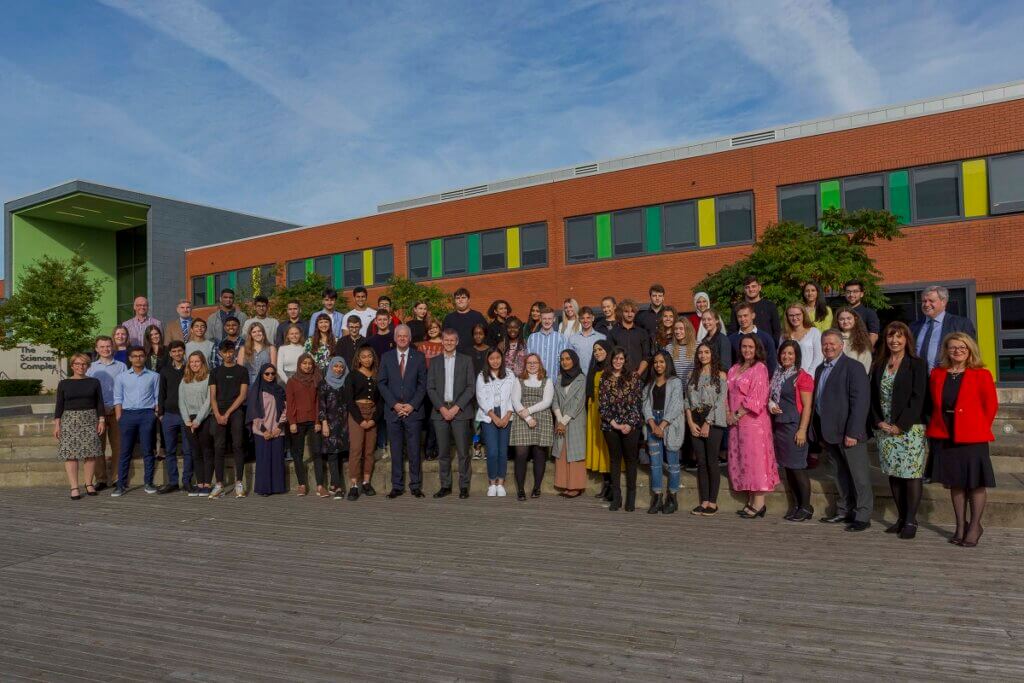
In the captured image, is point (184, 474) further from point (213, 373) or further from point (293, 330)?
point (293, 330)

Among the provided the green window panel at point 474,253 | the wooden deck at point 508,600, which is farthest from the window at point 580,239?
the wooden deck at point 508,600

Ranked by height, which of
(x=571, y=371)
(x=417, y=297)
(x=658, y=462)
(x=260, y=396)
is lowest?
(x=658, y=462)


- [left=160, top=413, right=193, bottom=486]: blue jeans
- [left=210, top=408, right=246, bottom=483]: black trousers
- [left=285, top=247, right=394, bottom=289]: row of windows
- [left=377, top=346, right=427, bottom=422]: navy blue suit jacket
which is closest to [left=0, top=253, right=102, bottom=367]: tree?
[left=285, top=247, right=394, bottom=289]: row of windows

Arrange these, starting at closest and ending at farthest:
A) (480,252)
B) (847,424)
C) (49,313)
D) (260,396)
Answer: (847,424) < (260,396) < (49,313) < (480,252)

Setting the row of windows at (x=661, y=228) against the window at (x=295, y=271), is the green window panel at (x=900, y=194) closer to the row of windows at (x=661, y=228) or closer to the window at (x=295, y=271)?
the row of windows at (x=661, y=228)

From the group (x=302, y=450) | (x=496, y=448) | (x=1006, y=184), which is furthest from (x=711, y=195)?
(x=302, y=450)

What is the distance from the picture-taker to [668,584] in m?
4.93

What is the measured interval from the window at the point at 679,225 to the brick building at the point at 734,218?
0.04 meters

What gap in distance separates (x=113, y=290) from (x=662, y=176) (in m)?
35.2

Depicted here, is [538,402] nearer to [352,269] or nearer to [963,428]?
[963,428]

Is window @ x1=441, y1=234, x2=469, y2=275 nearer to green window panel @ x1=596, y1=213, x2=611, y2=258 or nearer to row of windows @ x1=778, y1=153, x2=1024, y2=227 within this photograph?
green window panel @ x1=596, y1=213, x2=611, y2=258

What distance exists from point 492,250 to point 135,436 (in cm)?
1881

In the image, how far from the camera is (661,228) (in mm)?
22938

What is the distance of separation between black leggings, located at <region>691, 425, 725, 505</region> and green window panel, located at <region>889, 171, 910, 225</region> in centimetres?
1477
